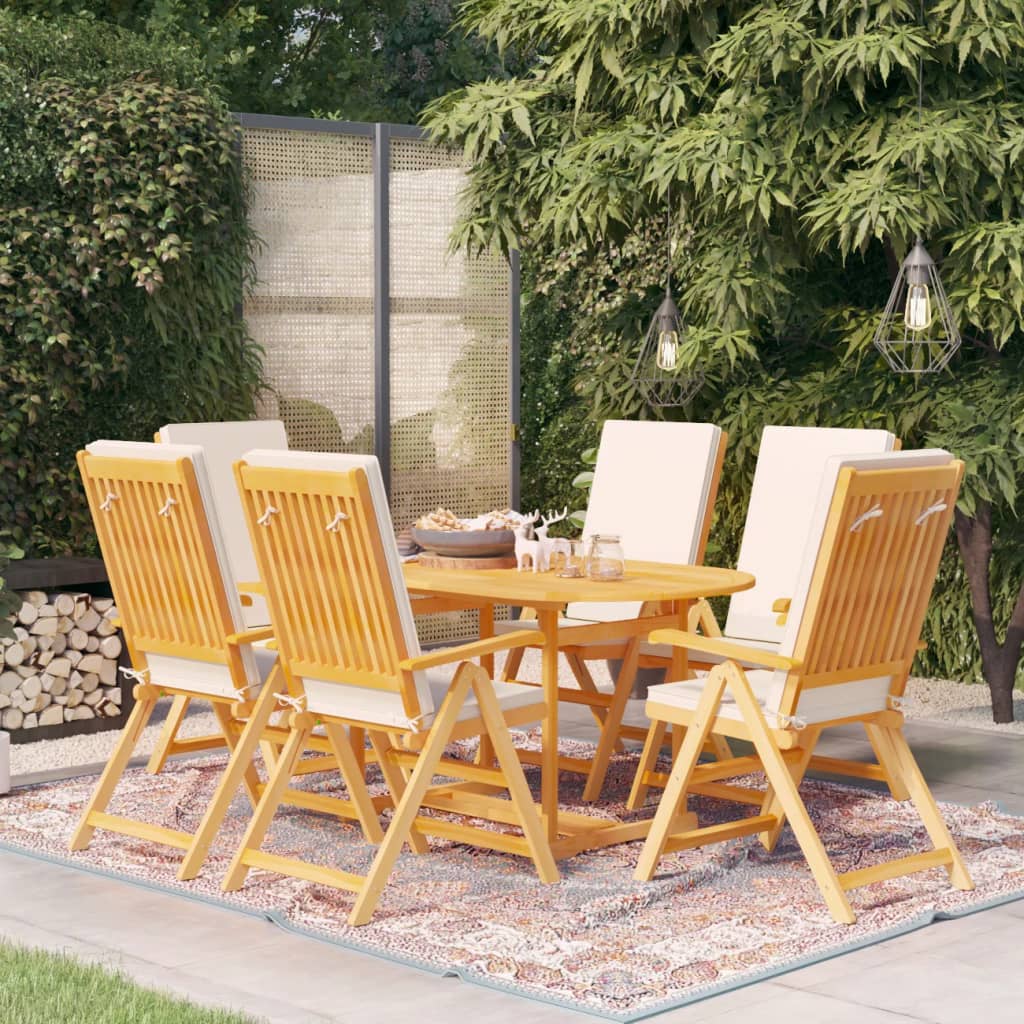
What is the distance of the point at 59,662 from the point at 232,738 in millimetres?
1928

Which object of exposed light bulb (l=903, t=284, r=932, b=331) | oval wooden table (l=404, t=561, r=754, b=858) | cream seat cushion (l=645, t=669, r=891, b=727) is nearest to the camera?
cream seat cushion (l=645, t=669, r=891, b=727)

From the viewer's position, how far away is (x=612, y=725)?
19.4 ft

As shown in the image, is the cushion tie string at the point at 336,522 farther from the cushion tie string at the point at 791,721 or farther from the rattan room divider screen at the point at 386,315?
the rattan room divider screen at the point at 386,315

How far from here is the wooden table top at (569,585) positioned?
196 inches

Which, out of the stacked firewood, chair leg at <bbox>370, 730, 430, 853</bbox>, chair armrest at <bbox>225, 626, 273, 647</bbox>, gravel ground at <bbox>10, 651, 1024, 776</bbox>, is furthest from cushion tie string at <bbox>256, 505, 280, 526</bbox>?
the stacked firewood

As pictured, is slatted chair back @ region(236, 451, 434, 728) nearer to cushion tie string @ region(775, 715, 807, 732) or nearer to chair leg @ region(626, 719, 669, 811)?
cushion tie string @ region(775, 715, 807, 732)

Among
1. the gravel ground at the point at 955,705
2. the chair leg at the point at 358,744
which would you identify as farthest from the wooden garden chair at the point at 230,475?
the gravel ground at the point at 955,705

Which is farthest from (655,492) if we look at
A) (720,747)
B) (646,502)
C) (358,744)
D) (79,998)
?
(79,998)

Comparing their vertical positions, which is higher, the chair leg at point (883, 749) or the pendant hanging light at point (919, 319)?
the pendant hanging light at point (919, 319)

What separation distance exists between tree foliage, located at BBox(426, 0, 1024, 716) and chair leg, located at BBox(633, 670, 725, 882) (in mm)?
2311

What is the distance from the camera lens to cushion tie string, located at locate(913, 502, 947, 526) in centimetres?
475

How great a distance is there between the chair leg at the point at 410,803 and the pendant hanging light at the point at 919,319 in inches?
96.1

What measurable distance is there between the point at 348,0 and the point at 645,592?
38.1ft

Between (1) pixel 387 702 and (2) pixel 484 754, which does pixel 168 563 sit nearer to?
(1) pixel 387 702
